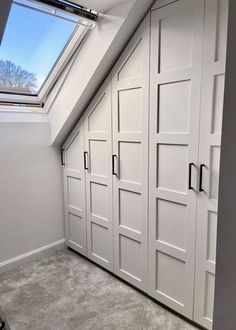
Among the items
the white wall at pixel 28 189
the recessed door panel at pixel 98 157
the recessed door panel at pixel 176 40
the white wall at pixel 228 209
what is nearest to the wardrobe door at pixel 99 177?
the recessed door panel at pixel 98 157

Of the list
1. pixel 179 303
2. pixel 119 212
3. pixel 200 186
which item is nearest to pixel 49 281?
pixel 119 212

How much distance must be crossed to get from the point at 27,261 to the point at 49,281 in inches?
17.8

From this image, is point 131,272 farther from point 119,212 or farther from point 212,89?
point 212,89

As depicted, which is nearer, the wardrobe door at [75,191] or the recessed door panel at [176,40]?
the recessed door panel at [176,40]

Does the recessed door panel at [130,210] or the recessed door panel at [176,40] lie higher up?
the recessed door panel at [176,40]

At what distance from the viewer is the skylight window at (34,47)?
6.43 ft

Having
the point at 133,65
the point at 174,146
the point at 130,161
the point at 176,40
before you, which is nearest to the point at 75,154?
the point at 130,161

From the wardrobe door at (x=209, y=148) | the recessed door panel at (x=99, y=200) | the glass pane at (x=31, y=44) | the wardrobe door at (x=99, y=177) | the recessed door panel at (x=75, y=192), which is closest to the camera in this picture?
the wardrobe door at (x=209, y=148)

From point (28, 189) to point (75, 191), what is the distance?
0.48 m

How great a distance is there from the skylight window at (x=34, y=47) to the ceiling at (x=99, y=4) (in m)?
0.11

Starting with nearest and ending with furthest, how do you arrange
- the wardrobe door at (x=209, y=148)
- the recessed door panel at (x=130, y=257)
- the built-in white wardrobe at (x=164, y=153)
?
the wardrobe door at (x=209, y=148) < the built-in white wardrobe at (x=164, y=153) < the recessed door panel at (x=130, y=257)

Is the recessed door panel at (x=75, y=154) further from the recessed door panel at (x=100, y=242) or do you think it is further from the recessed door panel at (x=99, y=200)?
the recessed door panel at (x=100, y=242)

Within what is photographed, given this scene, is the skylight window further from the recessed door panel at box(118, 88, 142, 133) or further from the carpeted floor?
the carpeted floor

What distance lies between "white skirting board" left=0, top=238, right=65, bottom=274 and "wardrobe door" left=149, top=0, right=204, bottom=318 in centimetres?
133
